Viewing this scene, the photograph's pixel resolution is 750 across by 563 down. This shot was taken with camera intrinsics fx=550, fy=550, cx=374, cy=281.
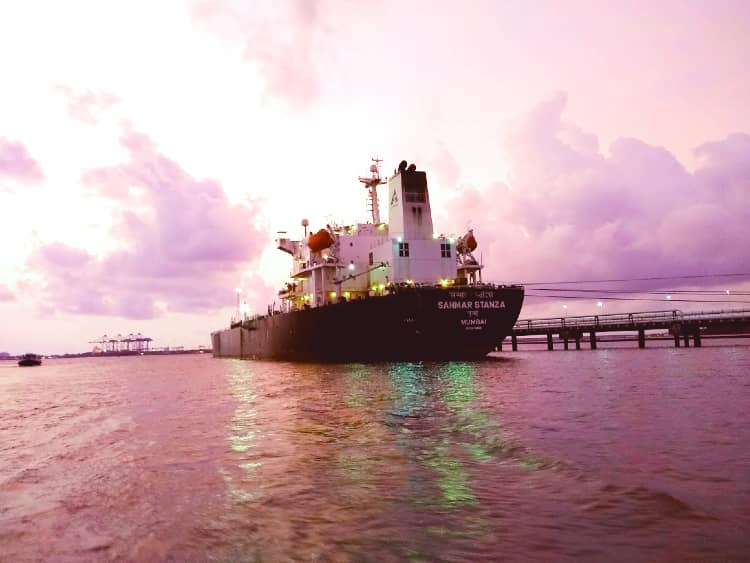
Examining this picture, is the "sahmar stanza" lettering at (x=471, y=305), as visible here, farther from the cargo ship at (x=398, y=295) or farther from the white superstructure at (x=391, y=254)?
the white superstructure at (x=391, y=254)

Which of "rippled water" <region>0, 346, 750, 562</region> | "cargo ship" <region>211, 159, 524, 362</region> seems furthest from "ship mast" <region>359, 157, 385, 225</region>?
"rippled water" <region>0, 346, 750, 562</region>

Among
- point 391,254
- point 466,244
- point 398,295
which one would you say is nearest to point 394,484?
point 398,295

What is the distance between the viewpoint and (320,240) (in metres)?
43.0

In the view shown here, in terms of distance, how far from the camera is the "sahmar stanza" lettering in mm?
33947

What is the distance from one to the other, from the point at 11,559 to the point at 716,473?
7827 mm

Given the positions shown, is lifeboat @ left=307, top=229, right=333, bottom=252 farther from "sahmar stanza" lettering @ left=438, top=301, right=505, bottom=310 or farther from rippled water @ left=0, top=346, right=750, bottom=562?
rippled water @ left=0, top=346, right=750, bottom=562

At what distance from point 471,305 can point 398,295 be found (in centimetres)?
470

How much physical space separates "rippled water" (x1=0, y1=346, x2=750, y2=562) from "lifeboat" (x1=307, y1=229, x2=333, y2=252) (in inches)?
1124

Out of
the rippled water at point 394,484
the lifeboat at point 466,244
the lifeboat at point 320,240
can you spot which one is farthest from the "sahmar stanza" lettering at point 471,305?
the rippled water at point 394,484

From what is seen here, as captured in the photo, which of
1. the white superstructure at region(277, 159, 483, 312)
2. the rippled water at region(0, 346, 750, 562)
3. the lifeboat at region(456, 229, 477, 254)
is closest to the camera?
the rippled water at region(0, 346, 750, 562)

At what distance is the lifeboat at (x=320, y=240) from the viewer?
141 feet

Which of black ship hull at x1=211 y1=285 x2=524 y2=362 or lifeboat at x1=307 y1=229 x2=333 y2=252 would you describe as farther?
lifeboat at x1=307 y1=229 x2=333 y2=252

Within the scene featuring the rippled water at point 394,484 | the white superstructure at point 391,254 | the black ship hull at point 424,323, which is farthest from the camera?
the white superstructure at point 391,254

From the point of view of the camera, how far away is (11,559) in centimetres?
506
